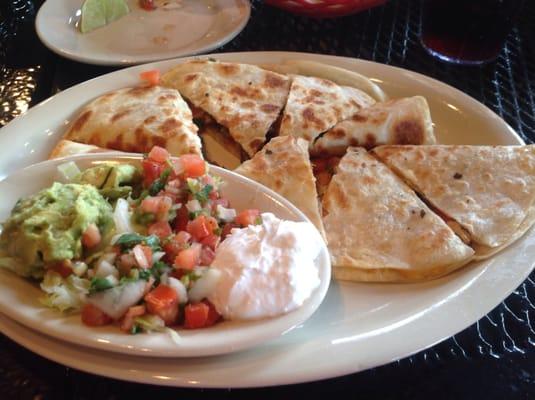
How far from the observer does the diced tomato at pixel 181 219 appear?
74.4 inches

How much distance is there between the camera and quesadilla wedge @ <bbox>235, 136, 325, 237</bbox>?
2209mm

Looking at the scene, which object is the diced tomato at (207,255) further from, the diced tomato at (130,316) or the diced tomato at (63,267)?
the diced tomato at (63,267)

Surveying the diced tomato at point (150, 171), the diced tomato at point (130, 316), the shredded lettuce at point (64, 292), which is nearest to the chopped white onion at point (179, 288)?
the diced tomato at point (130, 316)

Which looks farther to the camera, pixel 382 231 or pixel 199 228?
pixel 382 231

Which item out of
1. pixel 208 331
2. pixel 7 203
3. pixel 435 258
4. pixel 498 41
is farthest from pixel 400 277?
pixel 498 41

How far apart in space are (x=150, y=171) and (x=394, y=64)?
187cm

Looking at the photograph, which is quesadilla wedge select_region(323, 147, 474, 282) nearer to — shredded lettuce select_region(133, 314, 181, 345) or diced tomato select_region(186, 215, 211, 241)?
diced tomato select_region(186, 215, 211, 241)

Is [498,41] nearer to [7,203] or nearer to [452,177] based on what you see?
[452,177]

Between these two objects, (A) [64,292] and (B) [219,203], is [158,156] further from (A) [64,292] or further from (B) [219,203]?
(A) [64,292]

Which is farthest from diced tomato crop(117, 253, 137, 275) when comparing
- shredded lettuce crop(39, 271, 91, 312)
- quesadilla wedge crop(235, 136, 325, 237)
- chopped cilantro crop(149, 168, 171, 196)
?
quesadilla wedge crop(235, 136, 325, 237)

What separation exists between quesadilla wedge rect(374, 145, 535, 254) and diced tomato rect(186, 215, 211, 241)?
3.16 feet

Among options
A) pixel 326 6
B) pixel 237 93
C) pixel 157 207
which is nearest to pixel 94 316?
pixel 157 207

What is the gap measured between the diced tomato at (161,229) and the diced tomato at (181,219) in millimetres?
43

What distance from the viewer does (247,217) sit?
193cm
